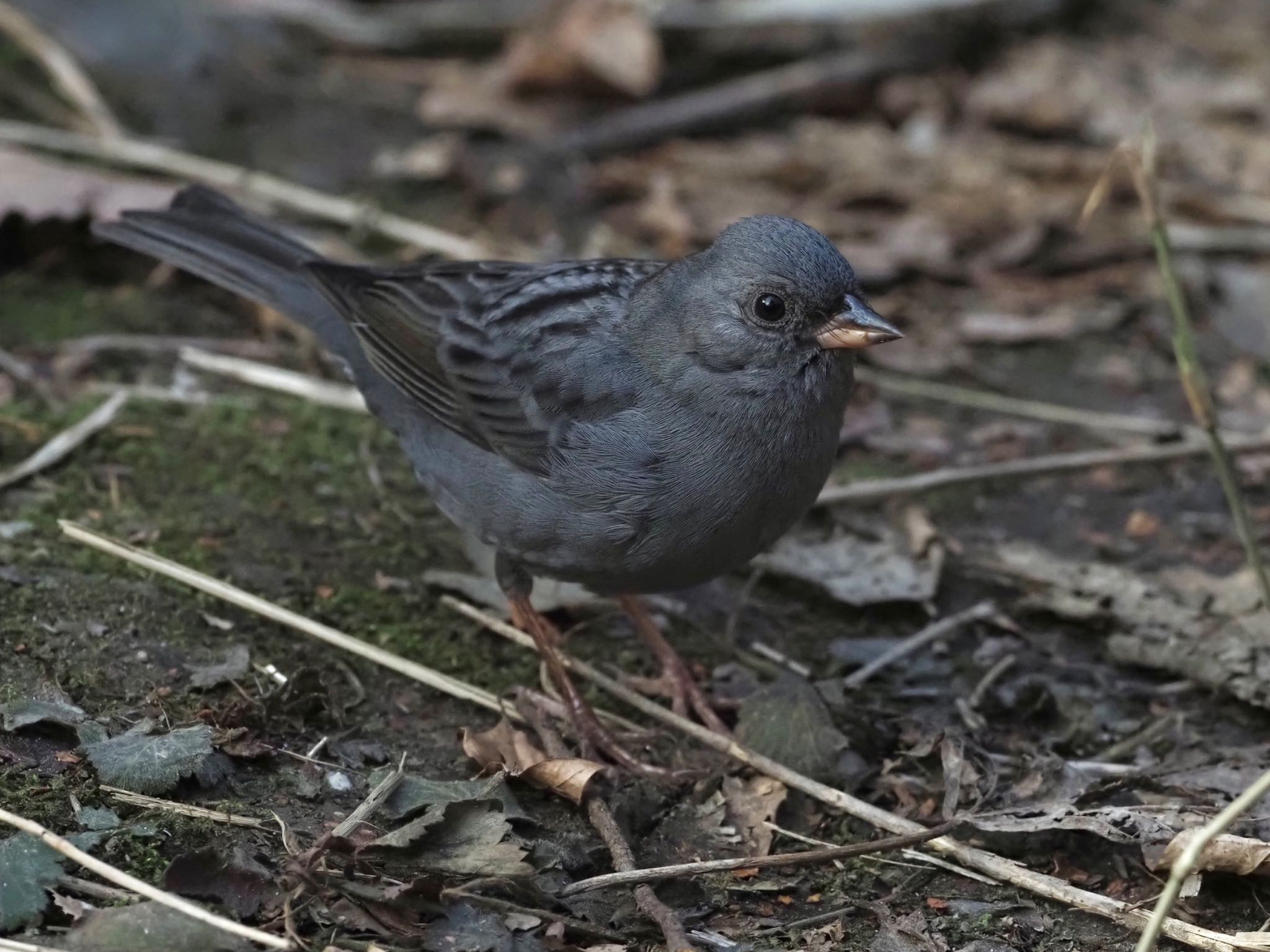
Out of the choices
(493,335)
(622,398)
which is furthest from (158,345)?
(622,398)

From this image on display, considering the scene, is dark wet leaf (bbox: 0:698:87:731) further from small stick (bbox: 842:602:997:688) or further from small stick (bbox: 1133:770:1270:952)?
small stick (bbox: 1133:770:1270:952)

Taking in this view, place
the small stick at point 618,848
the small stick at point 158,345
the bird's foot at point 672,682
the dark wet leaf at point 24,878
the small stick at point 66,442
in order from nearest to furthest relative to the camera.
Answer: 1. the dark wet leaf at point 24,878
2. the small stick at point 618,848
3. the bird's foot at point 672,682
4. the small stick at point 66,442
5. the small stick at point 158,345

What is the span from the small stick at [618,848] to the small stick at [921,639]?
3.28ft

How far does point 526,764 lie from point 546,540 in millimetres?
662

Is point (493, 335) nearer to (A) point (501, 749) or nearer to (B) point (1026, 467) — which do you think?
(A) point (501, 749)

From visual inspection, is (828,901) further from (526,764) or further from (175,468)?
(175,468)

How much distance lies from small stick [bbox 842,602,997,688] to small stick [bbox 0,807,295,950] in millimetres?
2136

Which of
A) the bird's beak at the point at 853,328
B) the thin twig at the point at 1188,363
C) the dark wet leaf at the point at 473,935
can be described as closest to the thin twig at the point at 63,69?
the bird's beak at the point at 853,328

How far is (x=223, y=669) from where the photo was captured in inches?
166

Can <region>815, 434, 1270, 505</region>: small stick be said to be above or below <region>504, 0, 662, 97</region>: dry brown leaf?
below

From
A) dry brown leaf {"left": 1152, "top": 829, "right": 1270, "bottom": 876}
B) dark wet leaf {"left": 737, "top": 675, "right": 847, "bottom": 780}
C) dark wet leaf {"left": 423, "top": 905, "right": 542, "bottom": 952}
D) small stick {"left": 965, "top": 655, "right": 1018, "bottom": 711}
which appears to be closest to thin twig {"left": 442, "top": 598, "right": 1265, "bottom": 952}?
dark wet leaf {"left": 737, "top": 675, "right": 847, "bottom": 780}

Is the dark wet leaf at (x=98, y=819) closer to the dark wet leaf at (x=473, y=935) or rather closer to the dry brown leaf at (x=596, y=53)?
the dark wet leaf at (x=473, y=935)

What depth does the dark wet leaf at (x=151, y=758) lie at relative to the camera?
3621mm

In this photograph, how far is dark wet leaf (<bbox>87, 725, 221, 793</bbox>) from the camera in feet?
11.9
